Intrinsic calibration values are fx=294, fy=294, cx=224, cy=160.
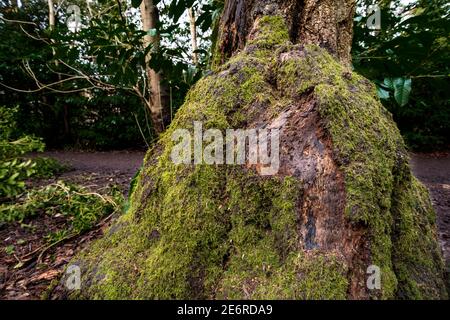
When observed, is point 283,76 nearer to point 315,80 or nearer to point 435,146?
point 315,80

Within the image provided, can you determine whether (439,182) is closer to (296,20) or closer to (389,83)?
(389,83)

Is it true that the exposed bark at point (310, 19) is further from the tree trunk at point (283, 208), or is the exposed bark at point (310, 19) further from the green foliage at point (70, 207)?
the green foliage at point (70, 207)

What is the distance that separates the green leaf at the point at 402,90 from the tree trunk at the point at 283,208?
21 centimetres

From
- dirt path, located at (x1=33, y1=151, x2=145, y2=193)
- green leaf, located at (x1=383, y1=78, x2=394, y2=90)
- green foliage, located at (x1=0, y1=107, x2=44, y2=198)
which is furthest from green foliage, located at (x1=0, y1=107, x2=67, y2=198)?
green leaf, located at (x1=383, y1=78, x2=394, y2=90)

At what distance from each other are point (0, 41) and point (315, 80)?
931 centimetres

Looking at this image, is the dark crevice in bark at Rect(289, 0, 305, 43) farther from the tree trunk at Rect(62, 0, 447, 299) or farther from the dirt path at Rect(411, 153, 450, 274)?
the dirt path at Rect(411, 153, 450, 274)

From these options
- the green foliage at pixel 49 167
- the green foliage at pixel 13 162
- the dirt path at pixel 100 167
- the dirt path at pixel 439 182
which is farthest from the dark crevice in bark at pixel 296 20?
the green foliage at pixel 49 167

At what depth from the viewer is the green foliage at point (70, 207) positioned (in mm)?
2462

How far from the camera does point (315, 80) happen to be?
136cm

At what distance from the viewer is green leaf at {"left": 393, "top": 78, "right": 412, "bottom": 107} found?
5.18 feet

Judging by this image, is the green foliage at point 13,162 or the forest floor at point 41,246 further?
the green foliage at point 13,162

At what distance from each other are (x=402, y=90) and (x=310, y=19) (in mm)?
660

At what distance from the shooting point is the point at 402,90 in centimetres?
159

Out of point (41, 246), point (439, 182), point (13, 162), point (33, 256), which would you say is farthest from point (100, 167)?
point (439, 182)
